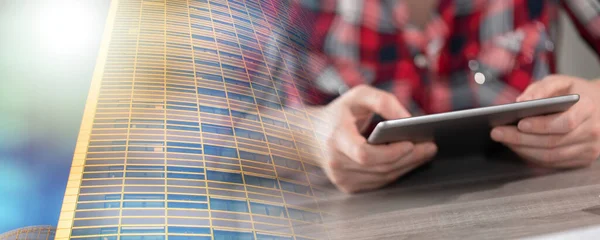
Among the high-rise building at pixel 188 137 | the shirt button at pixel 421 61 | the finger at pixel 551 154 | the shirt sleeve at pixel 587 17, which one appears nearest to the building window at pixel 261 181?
the high-rise building at pixel 188 137

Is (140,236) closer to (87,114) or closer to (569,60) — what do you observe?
(87,114)

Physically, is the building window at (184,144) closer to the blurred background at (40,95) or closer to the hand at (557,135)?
the blurred background at (40,95)

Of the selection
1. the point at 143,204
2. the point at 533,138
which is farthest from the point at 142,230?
the point at 533,138

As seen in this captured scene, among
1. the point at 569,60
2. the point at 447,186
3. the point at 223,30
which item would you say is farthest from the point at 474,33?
the point at 223,30

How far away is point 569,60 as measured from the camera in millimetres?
742

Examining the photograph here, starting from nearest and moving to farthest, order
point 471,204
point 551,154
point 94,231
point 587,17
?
point 94,231
point 471,204
point 551,154
point 587,17

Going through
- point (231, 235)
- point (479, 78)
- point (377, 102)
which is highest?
point (479, 78)

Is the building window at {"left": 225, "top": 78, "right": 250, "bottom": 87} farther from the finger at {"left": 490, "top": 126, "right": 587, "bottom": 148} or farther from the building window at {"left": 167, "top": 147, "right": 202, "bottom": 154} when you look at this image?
the finger at {"left": 490, "top": 126, "right": 587, "bottom": 148}

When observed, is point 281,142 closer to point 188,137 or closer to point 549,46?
point 188,137

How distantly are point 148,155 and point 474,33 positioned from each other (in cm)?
55

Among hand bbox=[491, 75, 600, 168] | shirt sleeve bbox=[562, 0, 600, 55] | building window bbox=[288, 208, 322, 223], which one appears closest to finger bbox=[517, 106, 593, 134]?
hand bbox=[491, 75, 600, 168]

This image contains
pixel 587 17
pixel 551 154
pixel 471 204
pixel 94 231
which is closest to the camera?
pixel 94 231

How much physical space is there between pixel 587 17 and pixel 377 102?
0.41m

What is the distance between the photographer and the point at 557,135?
37 centimetres
